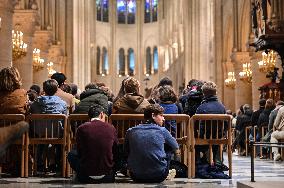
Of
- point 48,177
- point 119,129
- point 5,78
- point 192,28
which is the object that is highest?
point 192,28

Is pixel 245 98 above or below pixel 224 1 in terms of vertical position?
below

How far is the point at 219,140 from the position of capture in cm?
923

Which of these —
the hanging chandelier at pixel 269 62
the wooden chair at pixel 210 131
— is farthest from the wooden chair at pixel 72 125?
the hanging chandelier at pixel 269 62

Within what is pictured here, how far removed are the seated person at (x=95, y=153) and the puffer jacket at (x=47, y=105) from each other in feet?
4.90

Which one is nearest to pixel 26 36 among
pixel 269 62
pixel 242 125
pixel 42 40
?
pixel 42 40

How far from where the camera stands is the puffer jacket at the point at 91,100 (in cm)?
952

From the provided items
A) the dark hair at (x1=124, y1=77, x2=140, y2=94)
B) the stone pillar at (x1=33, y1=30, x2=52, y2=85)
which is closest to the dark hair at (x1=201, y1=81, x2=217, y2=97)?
the dark hair at (x1=124, y1=77, x2=140, y2=94)

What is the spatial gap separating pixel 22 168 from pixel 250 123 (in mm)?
9769

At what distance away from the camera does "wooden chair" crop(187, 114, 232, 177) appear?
357 inches

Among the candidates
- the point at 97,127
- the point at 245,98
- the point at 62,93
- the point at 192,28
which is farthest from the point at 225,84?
the point at 97,127

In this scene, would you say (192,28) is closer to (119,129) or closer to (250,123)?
(250,123)

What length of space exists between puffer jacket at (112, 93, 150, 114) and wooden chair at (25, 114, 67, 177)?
85 cm

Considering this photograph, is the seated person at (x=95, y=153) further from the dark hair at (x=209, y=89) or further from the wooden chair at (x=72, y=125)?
the dark hair at (x=209, y=89)

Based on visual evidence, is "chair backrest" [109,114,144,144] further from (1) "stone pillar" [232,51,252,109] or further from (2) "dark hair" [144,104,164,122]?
(1) "stone pillar" [232,51,252,109]
